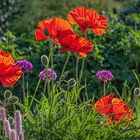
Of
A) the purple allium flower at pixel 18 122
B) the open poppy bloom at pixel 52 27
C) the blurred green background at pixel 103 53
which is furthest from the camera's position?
the blurred green background at pixel 103 53

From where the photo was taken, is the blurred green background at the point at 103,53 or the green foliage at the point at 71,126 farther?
the blurred green background at the point at 103,53

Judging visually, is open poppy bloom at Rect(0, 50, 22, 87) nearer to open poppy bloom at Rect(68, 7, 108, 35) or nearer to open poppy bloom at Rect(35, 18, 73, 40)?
open poppy bloom at Rect(35, 18, 73, 40)

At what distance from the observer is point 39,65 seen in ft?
19.0

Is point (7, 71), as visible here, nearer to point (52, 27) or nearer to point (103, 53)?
point (52, 27)

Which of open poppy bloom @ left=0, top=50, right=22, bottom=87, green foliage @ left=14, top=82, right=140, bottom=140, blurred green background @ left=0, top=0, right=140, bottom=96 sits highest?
open poppy bloom @ left=0, top=50, right=22, bottom=87

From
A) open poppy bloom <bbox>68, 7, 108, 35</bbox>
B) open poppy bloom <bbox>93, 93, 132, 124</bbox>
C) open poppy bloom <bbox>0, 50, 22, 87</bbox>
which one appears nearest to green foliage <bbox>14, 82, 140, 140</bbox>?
open poppy bloom <bbox>93, 93, 132, 124</bbox>

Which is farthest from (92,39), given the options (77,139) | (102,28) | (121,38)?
(77,139)

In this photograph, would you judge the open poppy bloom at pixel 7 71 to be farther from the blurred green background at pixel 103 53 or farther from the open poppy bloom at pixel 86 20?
the blurred green background at pixel 103 53

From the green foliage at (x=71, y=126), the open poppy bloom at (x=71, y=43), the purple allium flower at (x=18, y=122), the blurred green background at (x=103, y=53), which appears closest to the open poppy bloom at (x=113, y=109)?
the green foliage at (x=71, y=126)

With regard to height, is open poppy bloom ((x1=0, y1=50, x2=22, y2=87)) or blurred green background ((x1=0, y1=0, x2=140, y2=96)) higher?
open poppy bloom ((x1=0, y1=50, x2=22, y2=87))

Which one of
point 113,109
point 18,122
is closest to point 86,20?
point 113,109

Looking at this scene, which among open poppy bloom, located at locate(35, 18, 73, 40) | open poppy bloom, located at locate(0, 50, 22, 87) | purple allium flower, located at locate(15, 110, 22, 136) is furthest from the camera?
open poppy bloom, located at locate(35, 18, 73, 40)

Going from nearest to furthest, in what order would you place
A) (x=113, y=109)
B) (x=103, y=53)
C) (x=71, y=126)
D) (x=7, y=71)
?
(x=7, y=71) < (x=71, y=126) < (x=113, y=109) < (x=103, y=53)

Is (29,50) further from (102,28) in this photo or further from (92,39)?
(102,28)
